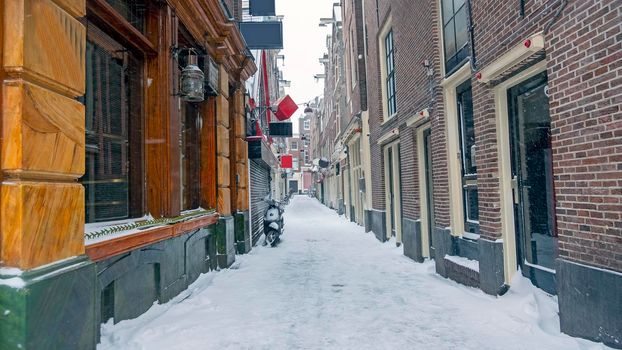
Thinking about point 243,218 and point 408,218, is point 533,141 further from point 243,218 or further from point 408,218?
point 243,218

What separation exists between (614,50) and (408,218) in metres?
5.68

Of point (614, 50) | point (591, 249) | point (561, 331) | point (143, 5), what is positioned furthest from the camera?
point (143, 5)

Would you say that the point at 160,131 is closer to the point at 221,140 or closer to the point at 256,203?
the point at 221,140

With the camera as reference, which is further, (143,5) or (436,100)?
(436,100)

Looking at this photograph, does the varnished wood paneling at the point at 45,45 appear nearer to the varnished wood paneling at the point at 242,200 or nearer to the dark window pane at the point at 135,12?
the dark window pane at the point at 135,12

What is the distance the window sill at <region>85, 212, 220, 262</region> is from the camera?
3289 mm

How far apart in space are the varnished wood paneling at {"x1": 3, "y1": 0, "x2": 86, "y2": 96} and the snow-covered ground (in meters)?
2.26

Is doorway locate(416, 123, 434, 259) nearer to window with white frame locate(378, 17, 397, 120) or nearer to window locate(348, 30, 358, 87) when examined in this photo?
window with white frame locate(378, 17, 397, 120)

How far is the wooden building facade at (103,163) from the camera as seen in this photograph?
2.42 metres

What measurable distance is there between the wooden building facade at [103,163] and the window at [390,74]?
4017 millimetres

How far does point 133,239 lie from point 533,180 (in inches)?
176

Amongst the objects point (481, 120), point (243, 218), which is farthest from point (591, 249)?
point (243, 218)

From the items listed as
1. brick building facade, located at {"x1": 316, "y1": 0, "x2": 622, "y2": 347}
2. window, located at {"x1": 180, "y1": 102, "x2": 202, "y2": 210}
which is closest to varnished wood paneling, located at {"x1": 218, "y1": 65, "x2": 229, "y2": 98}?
window, located at {"x1": 180, "y1": 102, "x2": 202, "y2": 210}

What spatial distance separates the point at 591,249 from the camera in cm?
327
